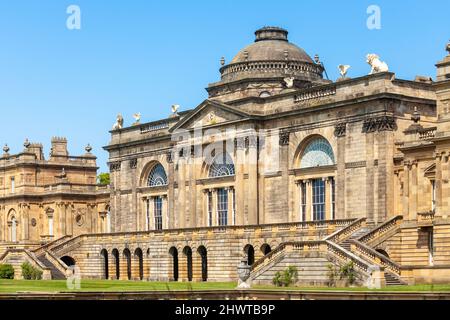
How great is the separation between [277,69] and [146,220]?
16.1m

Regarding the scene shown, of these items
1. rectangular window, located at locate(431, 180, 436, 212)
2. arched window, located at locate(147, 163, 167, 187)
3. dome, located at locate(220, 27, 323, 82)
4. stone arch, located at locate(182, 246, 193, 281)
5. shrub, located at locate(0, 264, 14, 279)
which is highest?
dome, located at locate(220, 27, 323, 82)

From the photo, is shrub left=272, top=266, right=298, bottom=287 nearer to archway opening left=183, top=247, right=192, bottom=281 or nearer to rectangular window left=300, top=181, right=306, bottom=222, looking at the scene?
rectangular window left=300, top=181, right=306, bottom=222

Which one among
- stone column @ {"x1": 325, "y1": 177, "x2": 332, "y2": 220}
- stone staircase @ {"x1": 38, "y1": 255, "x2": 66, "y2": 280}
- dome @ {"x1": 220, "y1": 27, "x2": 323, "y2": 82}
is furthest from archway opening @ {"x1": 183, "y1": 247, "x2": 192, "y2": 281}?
dome @ {"x1": 220, "y1": 27, "x2": 323, "y2": 82}

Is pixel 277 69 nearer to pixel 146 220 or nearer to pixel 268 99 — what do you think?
pixel 268 99

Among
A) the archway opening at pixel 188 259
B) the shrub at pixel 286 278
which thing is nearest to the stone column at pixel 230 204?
the archway opening at pixel 188 259

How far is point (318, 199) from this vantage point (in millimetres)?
66625

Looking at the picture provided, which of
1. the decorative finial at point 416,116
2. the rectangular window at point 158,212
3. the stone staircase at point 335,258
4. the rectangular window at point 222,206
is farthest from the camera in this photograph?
the rectangular window at point 158,212

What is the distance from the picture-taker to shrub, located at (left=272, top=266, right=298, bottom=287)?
54062 millimetres

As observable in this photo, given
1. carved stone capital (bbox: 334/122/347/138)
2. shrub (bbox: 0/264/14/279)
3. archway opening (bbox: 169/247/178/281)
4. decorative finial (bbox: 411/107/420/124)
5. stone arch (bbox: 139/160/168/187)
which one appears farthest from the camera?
stone arch (bbox: 139/160/168/187)

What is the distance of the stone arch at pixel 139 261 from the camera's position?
76062 millimetres

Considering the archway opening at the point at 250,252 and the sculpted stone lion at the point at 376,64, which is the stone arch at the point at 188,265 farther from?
the sculpted stone lion at the point at 376,64

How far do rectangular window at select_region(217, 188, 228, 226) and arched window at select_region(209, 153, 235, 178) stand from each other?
1.22m

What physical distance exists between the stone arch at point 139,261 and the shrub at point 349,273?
26.9 metres

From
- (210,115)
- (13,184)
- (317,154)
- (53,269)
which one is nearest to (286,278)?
(317,154)
